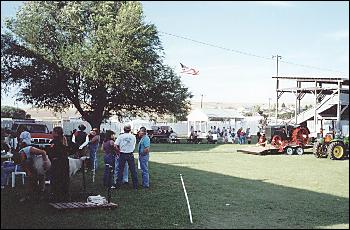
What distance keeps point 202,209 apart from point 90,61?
14.0m

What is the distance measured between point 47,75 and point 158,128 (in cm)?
1807

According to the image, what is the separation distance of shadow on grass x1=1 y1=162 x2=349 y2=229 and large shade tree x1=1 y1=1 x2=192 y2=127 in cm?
193

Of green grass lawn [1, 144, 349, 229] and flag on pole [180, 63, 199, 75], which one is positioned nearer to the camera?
green grass lawn [1, 144, 349, 229]

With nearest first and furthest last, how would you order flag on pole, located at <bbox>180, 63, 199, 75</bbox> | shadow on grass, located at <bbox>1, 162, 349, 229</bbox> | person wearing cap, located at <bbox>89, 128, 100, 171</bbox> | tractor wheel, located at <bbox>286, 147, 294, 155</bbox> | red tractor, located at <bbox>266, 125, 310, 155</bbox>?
shadow on grass, located at <bbox>1, 162, 349, 229</bbox>
person wearing cap, located at <bbox>89, 128, 100, 171</bbox>
tractor wheel, located at <bbox>286, 147, 294, 155</bbox>
red tractor, located at <bbox>266, 125, 310, 155</bbox>
flag on pole, located at <bbox>180, 63, 199, 75</bbox>

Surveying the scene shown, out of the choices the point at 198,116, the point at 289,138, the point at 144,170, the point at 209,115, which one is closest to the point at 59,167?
the point at 144,170

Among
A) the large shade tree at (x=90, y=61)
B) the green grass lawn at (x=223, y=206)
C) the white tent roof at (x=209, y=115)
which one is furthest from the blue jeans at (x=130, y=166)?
the white tent roof at (x=209, y=115)

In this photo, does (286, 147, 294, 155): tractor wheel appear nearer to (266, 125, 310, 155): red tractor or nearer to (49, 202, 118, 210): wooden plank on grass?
(266, 125, 310, 155): red tractor

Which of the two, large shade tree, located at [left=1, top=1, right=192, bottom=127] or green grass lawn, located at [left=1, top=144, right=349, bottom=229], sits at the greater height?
large shade tree, located at [left=1, top=1, right=192, bottom=127]

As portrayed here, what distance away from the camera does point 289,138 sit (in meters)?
24.2

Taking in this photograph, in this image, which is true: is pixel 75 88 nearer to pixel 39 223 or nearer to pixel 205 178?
pixel 205 178

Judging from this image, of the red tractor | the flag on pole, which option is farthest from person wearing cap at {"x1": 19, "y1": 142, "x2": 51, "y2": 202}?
the flag on pole

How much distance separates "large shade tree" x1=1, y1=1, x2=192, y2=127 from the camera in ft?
25.7

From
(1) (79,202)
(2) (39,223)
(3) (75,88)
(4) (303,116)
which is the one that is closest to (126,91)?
(3) (75,88)

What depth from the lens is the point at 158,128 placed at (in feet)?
131
